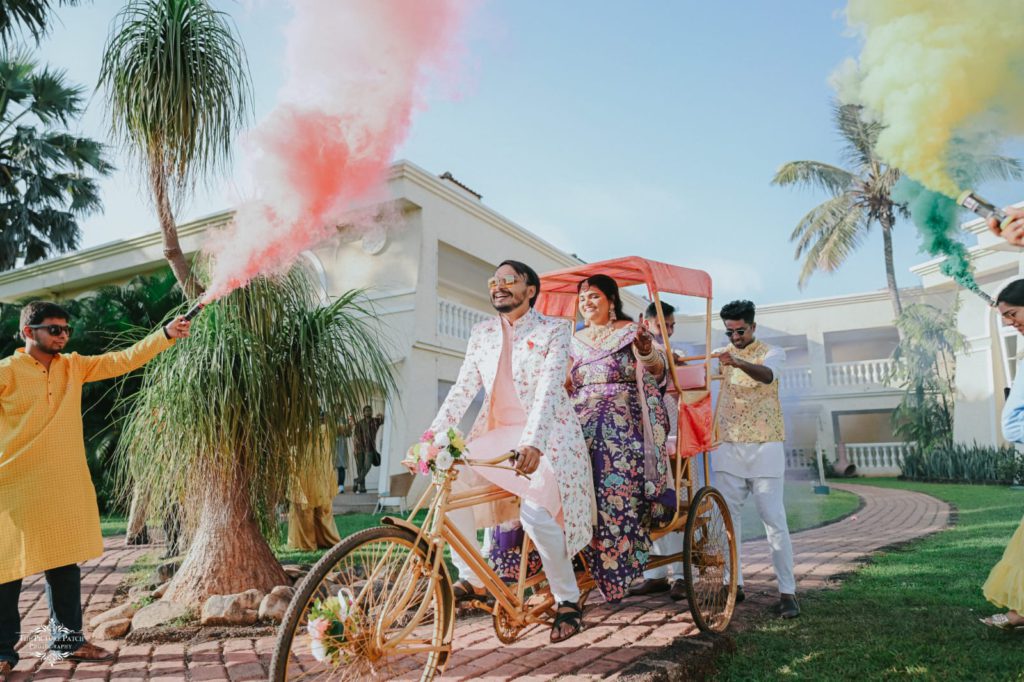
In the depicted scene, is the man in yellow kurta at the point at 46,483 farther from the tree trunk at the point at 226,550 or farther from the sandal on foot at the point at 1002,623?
the sandal on foot at the point at 1002,623

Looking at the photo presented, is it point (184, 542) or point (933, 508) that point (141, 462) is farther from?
point (933, 508)

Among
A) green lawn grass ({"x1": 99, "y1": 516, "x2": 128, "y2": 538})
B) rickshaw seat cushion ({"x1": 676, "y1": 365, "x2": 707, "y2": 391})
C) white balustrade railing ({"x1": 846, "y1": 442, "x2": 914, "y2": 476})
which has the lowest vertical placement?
green lawn grass ({"x1": 99, "y1": 516, "x2": 128, "y2": 538})

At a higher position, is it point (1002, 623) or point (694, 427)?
point (694, 427)

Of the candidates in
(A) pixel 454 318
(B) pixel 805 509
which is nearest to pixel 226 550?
(A) pixel 454 318

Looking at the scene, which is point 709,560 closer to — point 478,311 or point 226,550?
point 226,550

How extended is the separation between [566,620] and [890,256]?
22752 millimetres

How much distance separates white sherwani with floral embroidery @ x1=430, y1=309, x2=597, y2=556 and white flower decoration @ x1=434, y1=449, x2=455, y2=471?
0.42m

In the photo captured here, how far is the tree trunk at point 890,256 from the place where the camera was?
70.5 ft

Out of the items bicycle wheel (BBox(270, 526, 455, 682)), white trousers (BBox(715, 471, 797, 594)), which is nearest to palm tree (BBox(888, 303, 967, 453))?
white trousers (BBox(715, 471, 797, 594))

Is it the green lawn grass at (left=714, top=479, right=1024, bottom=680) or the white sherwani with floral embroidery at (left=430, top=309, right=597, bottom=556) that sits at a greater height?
the white sherwani with floral embroidery at (left=430, top=309, right=597, bottom=556)

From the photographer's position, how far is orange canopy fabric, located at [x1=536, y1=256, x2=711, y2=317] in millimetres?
4480

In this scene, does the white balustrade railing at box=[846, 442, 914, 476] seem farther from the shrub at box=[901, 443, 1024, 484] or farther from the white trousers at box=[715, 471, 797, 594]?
the white trousers at box=[715, 471, 797, 594]

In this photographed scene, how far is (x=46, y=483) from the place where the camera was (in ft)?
12.7

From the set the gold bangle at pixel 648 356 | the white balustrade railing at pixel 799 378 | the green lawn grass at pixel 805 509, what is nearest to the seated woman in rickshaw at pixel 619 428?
the gold bangle at pixel 648 356
